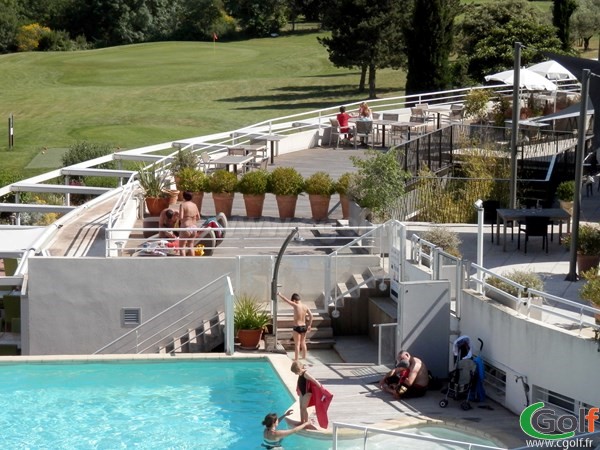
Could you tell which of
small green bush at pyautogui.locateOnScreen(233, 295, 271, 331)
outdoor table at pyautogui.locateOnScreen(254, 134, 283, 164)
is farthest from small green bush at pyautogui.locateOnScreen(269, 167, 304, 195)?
outdoor table at pyautogui.locateOnScreen(254, 134, 283, 164)

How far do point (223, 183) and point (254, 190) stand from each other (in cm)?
67

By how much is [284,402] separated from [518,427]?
3.64 metres

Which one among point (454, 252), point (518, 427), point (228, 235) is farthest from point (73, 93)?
point (518, 427)

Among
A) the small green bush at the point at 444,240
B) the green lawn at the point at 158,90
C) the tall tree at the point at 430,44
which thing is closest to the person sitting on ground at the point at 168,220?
the small green bush at the point at 444,240

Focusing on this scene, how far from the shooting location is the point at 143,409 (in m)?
17.1

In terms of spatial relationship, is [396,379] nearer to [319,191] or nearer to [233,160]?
[319,191]

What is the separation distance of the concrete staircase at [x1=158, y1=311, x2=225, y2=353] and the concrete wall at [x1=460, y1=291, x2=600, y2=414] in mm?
4728

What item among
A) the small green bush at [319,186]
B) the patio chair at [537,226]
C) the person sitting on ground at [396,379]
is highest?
the small green bush at [319,186]

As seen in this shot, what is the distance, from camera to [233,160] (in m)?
26.1

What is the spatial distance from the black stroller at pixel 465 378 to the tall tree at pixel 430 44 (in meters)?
25.5

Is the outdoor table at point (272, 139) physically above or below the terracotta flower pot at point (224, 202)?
above

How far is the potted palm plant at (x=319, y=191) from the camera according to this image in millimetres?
23688

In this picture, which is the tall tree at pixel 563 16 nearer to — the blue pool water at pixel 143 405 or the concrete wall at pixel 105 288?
the concrete wall at pixel 105 288

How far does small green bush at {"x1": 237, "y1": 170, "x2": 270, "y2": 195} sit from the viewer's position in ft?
77.7
